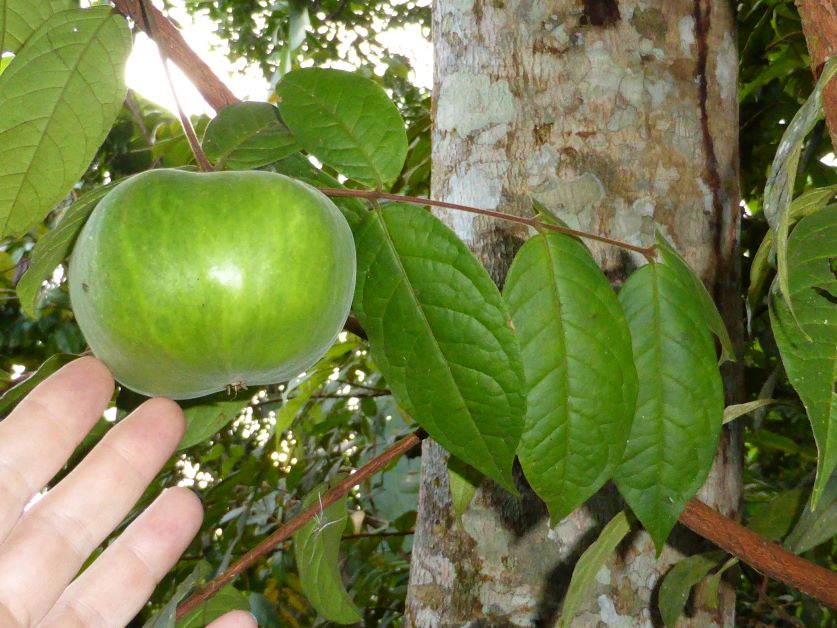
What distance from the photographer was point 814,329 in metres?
0.75

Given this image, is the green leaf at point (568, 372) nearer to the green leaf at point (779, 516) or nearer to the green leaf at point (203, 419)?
the green leaf at point (203, 419)

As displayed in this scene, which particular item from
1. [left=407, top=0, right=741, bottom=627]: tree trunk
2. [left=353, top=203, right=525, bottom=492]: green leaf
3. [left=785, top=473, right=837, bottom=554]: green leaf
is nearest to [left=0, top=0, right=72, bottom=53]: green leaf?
[left=353, top=203, right=525, bottom=492]: green leaf

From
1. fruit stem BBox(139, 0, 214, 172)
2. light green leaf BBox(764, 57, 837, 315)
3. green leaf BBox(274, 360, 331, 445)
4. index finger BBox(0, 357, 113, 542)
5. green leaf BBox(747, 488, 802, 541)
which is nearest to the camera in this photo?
light green leaf BBox(764, 57, 837, 315)

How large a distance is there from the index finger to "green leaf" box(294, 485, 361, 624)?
324 mm

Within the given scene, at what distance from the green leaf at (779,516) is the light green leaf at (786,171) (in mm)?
694

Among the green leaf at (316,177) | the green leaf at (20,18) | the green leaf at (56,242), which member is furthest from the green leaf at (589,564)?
the green leaf at (20,18)

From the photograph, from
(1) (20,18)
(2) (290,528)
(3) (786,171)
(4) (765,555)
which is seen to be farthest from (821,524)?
(1) (20,18)

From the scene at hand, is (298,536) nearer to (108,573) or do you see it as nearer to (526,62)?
(108,573)

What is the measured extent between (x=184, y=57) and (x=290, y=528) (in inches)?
23.4

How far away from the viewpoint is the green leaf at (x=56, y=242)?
2.81 feet

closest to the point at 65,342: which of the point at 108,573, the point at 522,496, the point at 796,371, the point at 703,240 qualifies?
the point at 108,573

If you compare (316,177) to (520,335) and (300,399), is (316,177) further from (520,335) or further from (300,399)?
(300,399)

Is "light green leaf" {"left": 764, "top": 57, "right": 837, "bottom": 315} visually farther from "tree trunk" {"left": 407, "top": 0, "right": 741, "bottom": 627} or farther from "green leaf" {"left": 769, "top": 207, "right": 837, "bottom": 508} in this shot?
"tree trunk" {"left": 407, "top": 0, "right": 741, "bottom": 627}

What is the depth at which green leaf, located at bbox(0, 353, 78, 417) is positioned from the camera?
97 cm
